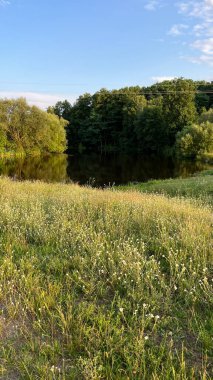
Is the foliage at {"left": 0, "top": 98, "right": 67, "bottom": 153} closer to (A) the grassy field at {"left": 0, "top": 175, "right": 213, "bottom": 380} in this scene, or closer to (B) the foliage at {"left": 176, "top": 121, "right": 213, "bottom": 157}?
(B) the foliage at {"left": 176, "top": 121, "right": 213, "bottom": 157}

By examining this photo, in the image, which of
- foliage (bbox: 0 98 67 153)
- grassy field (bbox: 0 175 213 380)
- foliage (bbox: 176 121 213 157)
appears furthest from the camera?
foliage (bbox: 0 98 67 153)

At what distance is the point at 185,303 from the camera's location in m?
3.86

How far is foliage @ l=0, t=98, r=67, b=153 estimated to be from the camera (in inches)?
2360

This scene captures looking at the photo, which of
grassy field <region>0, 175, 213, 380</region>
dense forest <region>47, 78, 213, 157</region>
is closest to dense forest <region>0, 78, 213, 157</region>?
dense forest <region>47, 78, 213, 157</region>

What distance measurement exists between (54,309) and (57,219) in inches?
126

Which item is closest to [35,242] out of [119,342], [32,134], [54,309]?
[54,309]

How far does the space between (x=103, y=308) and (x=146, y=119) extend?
232ft

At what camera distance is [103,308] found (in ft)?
12.0

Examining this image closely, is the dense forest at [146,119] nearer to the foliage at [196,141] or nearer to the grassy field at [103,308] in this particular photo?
the foliage at [196,141]

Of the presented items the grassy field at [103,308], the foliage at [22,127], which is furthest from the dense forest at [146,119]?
the grassy field at [103,308]

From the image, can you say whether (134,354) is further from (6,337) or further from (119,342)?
(6,337)

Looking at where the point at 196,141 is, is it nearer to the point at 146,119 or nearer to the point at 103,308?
the point at 146,119

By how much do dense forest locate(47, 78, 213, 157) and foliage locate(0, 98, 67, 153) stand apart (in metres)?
17.0

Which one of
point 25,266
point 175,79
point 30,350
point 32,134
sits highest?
point 175,79
